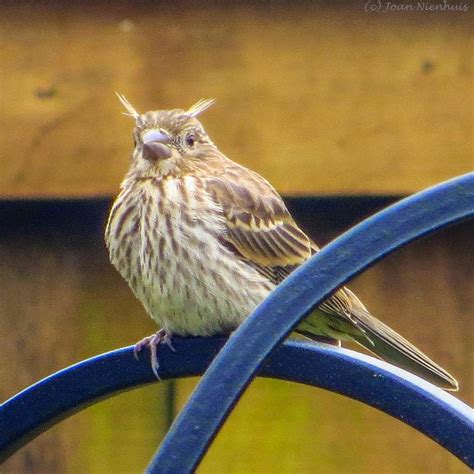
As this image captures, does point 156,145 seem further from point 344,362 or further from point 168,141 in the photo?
point 344,362

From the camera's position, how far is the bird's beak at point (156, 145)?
405 centimetres

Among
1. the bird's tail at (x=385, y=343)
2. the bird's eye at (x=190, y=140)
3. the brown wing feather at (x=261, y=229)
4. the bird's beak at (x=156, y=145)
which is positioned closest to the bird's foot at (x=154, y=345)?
the bird's tail at (x=385, y=343)

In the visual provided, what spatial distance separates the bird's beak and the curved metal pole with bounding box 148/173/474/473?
1.77 meters

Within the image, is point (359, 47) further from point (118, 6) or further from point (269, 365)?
point (269, 365)

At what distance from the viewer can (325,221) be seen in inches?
160

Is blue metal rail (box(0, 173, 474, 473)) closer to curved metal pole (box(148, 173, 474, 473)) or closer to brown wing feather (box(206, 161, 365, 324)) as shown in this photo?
curved metal pole (box(148, 173, 474, 473))

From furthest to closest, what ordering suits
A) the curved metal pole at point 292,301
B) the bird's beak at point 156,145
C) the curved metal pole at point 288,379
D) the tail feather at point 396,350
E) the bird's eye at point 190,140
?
the bird's eye at point 190,140
the bird's beak at point 156,145
the tail feather at point 396,350
the curved metal pole at point 288,379
the curved metal pole at point 292,301

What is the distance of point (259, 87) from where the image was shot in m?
3.82

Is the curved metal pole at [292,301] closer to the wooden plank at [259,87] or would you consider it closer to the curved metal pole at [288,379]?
the curved metal pole at [288,379]

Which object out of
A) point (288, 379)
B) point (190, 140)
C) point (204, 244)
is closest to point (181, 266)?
point (204, 244)

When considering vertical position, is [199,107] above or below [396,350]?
above

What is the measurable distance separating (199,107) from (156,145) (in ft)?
1.23

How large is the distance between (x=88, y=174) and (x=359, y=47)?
0.82 meters

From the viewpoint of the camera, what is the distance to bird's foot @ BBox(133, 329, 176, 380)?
287cm
